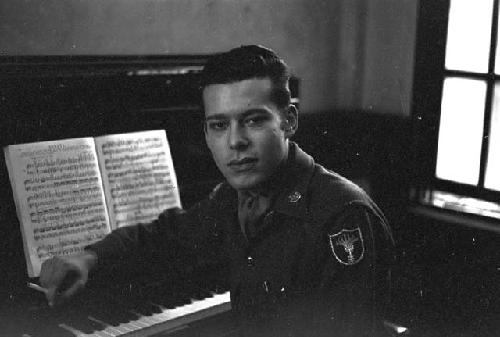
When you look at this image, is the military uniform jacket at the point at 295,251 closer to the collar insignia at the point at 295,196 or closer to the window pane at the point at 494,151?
the collar insignia at the point at 295,196

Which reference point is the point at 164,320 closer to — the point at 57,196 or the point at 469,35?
the point at 57,196

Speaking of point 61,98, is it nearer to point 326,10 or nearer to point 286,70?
point 286,70

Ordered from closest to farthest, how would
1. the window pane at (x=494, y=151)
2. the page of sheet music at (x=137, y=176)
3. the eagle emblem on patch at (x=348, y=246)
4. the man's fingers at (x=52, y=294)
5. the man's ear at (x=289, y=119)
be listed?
the eagle emblem on patch at (x=348, y=246)
the man's fingers at (x=52, y=294)
the man's ear at (x=289, y=119)
the page of sheet music at (x=137, y=176)
the window pane at (x=494, y=151)

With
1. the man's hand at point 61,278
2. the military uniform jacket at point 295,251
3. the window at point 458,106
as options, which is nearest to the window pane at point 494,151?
the window at point 458,106

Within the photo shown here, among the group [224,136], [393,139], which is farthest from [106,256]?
[393,139]

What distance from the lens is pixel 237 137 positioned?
63.9 inches

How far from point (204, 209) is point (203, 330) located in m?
0.37

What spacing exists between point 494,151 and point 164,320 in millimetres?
1881

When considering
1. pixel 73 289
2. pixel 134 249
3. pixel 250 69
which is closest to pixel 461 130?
pixel 250 69

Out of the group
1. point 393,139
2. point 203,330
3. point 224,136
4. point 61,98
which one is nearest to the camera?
point 224,136

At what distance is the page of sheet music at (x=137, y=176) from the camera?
2.06 metres

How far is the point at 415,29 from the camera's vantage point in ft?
10.3

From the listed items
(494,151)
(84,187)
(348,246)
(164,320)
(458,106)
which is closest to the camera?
(348,246)

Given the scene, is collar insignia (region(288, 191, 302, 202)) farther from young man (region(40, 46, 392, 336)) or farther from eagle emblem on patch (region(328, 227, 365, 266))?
eagle emblem on patch (region(328, 227, 365, 266))
